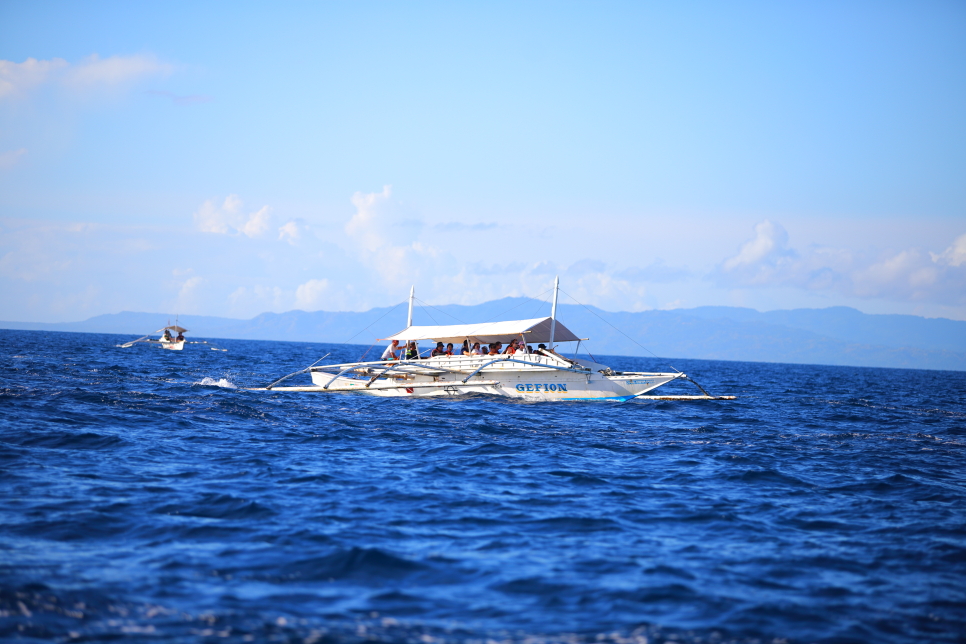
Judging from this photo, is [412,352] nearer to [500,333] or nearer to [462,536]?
[500,333]

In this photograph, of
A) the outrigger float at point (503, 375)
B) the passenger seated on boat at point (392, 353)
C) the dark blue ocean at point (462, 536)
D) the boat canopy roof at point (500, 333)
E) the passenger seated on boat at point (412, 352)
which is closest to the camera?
the dark blue ocean at point (462, 536)

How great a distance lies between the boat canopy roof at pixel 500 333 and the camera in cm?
3225

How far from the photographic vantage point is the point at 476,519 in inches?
441

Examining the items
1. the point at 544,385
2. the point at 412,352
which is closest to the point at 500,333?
the point at 544,385

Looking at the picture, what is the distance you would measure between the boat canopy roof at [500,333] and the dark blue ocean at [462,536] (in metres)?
11.3

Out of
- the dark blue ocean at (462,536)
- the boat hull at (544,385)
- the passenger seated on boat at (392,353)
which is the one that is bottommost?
the dark blue ocean at (462,536)

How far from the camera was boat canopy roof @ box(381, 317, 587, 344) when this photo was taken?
106ft

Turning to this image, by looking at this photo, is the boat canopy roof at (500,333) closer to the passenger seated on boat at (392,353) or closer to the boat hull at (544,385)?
the passenger seated on boat at (392,353)

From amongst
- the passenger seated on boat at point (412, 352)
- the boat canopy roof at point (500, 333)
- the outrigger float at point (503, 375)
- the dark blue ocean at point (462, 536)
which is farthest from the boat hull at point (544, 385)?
the dark blue ocean at point (462, 536)

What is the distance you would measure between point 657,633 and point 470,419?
17.7 meters

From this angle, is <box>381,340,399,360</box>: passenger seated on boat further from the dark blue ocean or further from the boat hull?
the dark blue ocean

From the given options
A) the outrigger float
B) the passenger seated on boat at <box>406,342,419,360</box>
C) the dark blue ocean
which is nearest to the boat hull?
the outrigger float

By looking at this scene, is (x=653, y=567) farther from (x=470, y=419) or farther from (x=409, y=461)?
(x=470, y=419)

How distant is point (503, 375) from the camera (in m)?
31.1
